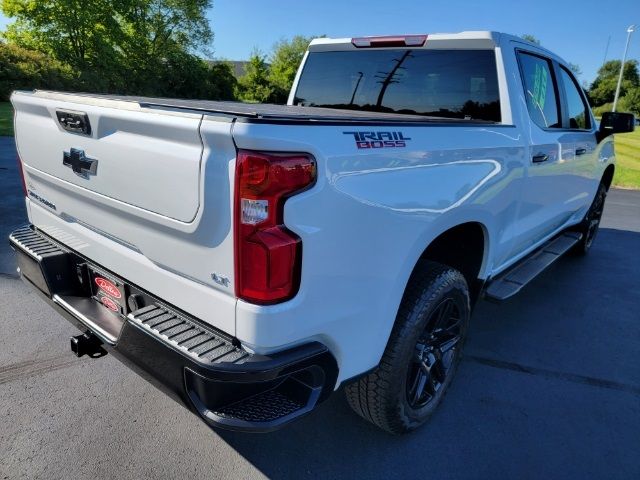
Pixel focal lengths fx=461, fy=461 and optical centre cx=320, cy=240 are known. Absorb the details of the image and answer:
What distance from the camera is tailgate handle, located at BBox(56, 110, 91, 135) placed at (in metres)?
1.95

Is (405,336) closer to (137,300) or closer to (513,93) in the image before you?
(137,300)

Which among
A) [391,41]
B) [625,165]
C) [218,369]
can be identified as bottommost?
[625,165]

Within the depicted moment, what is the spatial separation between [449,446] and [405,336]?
0.75 m

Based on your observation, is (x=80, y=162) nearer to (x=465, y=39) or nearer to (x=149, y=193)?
(x=149, y=193)

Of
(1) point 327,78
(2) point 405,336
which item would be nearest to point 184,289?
(2) point 405,336

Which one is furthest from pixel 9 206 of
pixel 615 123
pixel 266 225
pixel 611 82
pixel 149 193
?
pixel 611 82

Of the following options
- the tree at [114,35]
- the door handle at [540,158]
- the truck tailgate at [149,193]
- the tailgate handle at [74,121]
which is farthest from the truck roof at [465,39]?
the tree at [114,35]

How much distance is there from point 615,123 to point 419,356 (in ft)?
12.2

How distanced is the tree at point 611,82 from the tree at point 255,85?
40.3m

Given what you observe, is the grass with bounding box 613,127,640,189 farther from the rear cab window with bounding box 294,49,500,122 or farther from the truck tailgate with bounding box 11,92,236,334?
the truck tailgate with bounding box 11,92,236,334

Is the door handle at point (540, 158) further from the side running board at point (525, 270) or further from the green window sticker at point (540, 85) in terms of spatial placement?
the side running board at point (525, 270)

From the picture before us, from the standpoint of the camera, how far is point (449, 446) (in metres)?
2.40

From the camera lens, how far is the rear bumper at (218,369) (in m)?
1.53

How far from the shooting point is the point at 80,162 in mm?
2037
